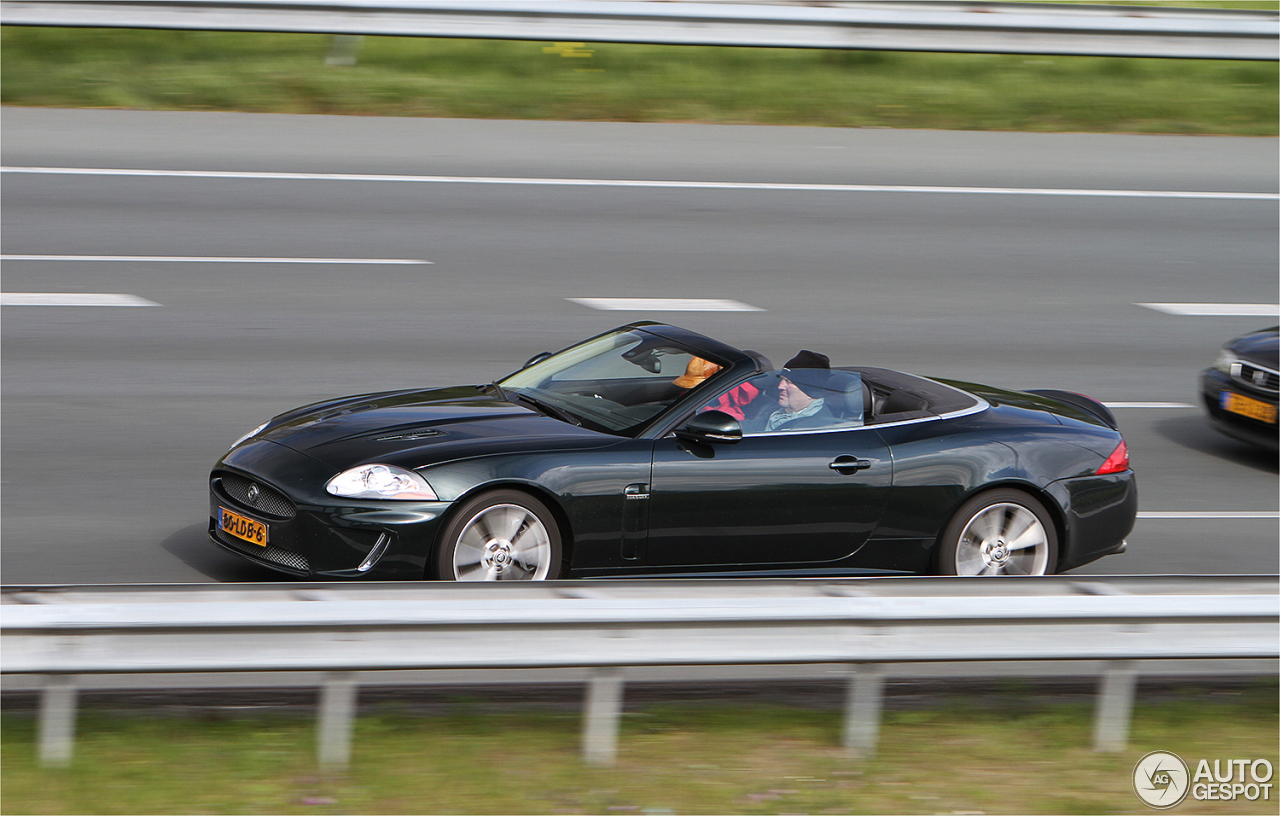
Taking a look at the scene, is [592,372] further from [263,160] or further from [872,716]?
[263,160]

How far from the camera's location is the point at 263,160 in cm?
1447

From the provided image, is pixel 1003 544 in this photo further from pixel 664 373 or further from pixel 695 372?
pixel 664 373

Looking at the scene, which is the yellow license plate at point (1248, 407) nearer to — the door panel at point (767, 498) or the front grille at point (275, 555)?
the door panel at point (767, 498)

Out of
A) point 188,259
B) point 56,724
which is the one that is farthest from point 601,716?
point 188,259

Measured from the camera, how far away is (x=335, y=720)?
16.3ft

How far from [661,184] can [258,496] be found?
857cm

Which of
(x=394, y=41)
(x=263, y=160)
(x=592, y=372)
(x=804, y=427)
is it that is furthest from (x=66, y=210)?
(x=804, y=427)

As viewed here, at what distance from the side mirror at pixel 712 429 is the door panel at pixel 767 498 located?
58 mm

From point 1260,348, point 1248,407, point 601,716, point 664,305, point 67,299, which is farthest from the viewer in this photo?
point 664,305

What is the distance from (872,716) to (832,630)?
411 mm

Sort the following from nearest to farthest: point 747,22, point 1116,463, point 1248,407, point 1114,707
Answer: point 1114,707, point 1116,463, point 1248,407, point 747,22

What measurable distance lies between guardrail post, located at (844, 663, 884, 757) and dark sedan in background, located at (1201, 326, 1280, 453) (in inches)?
221

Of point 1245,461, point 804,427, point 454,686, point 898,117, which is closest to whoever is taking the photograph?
point 454,686

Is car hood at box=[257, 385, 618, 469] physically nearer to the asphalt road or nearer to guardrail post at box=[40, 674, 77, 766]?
the asphalt road
